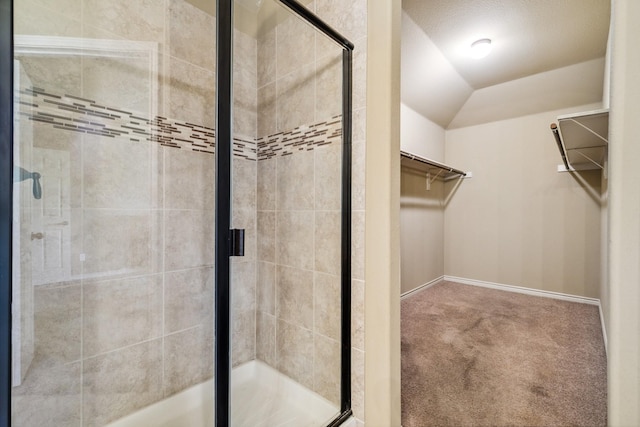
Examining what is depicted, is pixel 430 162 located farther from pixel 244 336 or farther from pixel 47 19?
pixel 47 19

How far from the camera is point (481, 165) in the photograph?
12.6 ft

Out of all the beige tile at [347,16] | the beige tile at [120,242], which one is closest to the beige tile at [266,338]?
the beige tile at [120,242]

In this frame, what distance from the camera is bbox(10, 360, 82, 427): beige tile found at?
42.0 inches

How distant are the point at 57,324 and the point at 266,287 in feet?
3.09

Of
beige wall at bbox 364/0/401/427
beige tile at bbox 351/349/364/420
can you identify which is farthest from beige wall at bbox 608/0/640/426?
beige tile at bbox 351/349/364/420

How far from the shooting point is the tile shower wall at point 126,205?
1.13 m

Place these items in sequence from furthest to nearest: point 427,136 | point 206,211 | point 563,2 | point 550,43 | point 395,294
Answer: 1. point 427,136
2. point 550,43
3. point 563,2
4. point 206,211
5. point 395,294

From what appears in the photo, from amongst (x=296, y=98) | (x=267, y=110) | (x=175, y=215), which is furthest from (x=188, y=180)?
(x=296, y=98)

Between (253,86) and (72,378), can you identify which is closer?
(72,378)

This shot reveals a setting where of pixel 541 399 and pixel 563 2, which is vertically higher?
pixel 563 2

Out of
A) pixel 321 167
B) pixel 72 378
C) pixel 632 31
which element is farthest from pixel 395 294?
pixel 72 378

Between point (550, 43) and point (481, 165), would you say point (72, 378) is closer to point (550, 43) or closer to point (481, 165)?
point (550, 43)

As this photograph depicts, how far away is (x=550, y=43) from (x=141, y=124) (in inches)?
133

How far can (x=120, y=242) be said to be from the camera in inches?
51.4
